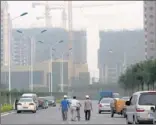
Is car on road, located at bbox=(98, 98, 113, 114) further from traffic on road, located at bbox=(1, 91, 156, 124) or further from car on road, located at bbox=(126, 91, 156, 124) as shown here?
car on road, located at bbox=(126, 91, 156, 124)

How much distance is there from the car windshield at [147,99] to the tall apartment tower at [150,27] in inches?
5167

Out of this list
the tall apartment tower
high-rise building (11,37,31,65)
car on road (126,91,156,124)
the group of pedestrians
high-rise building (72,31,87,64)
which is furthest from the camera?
the tall apartment tower

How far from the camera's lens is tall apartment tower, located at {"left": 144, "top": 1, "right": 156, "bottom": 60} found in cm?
16038

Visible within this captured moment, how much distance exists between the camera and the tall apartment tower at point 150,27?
160375mm

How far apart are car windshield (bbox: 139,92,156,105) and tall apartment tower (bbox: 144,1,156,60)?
5167 inches

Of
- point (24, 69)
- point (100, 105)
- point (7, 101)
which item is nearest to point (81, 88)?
point (24, 69)

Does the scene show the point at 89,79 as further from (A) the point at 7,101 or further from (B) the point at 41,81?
(A) the point at 7,101

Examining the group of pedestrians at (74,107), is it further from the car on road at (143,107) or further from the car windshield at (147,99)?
the car windshield at (147,99)

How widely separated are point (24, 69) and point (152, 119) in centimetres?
8562

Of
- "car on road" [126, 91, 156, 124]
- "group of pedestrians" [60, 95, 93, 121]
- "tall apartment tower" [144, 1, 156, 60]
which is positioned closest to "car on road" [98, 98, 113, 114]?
"group of pedestrians" [60, 95, 93, 121]

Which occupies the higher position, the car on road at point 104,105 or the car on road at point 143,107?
the car on road at point 143,107

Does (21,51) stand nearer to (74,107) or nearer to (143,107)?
(74,107)

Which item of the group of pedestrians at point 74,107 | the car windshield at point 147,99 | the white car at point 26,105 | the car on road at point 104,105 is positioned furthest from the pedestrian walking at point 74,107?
the white car at point 26,105

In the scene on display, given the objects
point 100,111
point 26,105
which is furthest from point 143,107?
point 26,105
